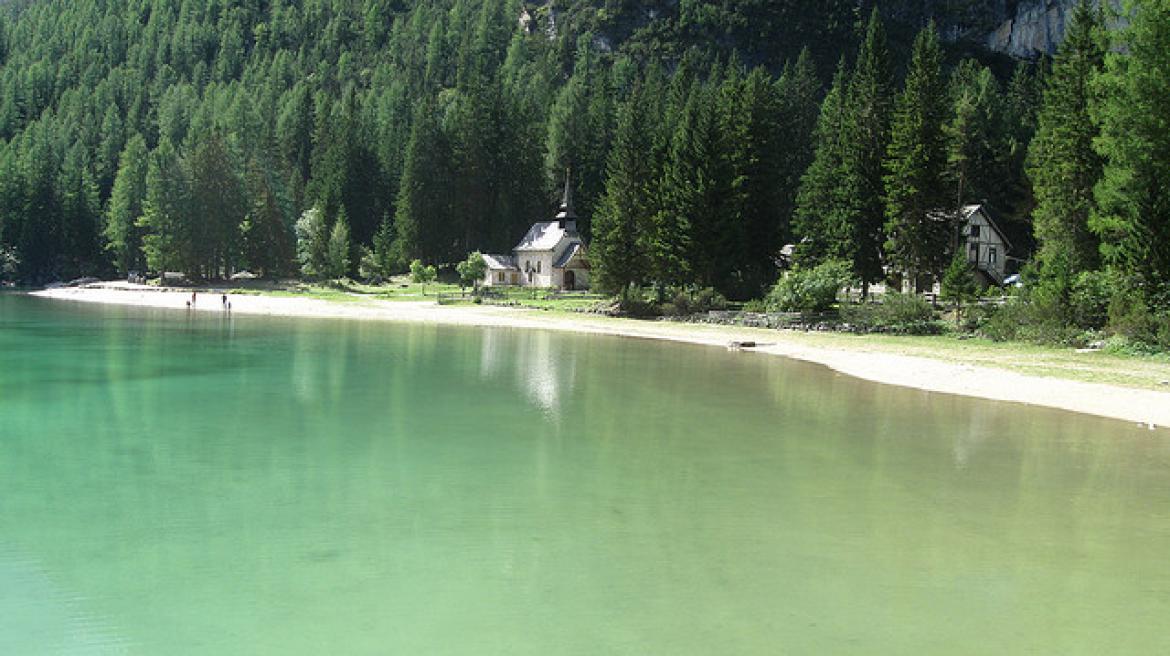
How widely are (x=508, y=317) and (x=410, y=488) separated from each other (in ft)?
156

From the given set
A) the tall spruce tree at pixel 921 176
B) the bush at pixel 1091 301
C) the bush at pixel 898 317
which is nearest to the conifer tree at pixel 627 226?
the tall spruce tree at pixel 921 176

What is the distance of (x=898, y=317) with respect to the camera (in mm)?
46812

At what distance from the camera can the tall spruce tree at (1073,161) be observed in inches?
1737

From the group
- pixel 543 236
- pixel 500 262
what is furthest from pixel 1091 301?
pixel 500 262

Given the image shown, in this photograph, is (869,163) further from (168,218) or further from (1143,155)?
(168,218)

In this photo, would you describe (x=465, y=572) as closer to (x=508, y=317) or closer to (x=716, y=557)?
(x=716, y=557)

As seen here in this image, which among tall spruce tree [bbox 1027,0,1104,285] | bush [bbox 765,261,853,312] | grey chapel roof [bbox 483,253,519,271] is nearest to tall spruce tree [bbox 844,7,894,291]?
bush [bbox 765,261,853,312]

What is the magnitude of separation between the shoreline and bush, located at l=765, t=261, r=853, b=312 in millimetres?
2770

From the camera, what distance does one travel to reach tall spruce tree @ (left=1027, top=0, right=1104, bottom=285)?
145ft

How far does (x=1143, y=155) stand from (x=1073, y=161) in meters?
6.52

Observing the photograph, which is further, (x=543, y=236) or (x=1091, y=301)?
(x=543, y=236)

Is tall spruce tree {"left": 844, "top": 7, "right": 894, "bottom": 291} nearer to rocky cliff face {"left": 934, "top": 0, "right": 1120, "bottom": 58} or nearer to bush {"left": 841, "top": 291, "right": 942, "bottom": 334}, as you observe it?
bush {"left": 841, "top": 291, "right": 942, "bottom": 334}

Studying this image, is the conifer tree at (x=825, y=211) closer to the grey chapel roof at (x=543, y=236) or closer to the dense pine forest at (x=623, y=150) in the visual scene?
the dense pine forest at (x=623, y=150)

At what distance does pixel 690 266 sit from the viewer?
60.0m
